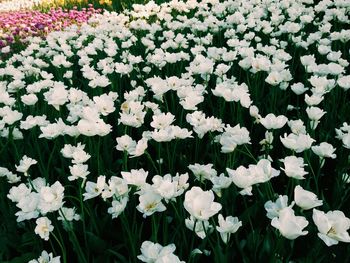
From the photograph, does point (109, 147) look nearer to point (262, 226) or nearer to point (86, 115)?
point (86, 115)

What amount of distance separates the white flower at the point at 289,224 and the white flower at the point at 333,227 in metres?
0.06

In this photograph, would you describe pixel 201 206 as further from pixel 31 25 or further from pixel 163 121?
pixel 31 25

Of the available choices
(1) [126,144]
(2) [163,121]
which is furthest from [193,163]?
(1) [126,144]

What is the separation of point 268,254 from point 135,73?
8.63 feet

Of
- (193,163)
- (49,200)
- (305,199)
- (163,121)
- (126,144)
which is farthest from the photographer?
(193,163)

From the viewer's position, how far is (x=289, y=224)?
4.27 feet

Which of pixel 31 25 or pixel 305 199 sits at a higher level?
pixel 31 25

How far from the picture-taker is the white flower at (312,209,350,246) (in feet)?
4.30

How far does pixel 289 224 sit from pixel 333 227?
0.18 m

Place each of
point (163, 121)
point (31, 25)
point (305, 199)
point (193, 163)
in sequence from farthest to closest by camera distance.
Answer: point (31, 25) < point (193, 163) < point (163, 121) < point (305, 199)

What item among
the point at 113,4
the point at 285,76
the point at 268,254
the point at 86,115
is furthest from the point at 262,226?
the point at 113,4

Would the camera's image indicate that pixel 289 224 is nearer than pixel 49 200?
Yes

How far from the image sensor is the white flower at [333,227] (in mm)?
1310

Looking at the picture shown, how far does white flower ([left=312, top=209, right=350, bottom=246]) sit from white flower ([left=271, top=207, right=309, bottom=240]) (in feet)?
0.18
